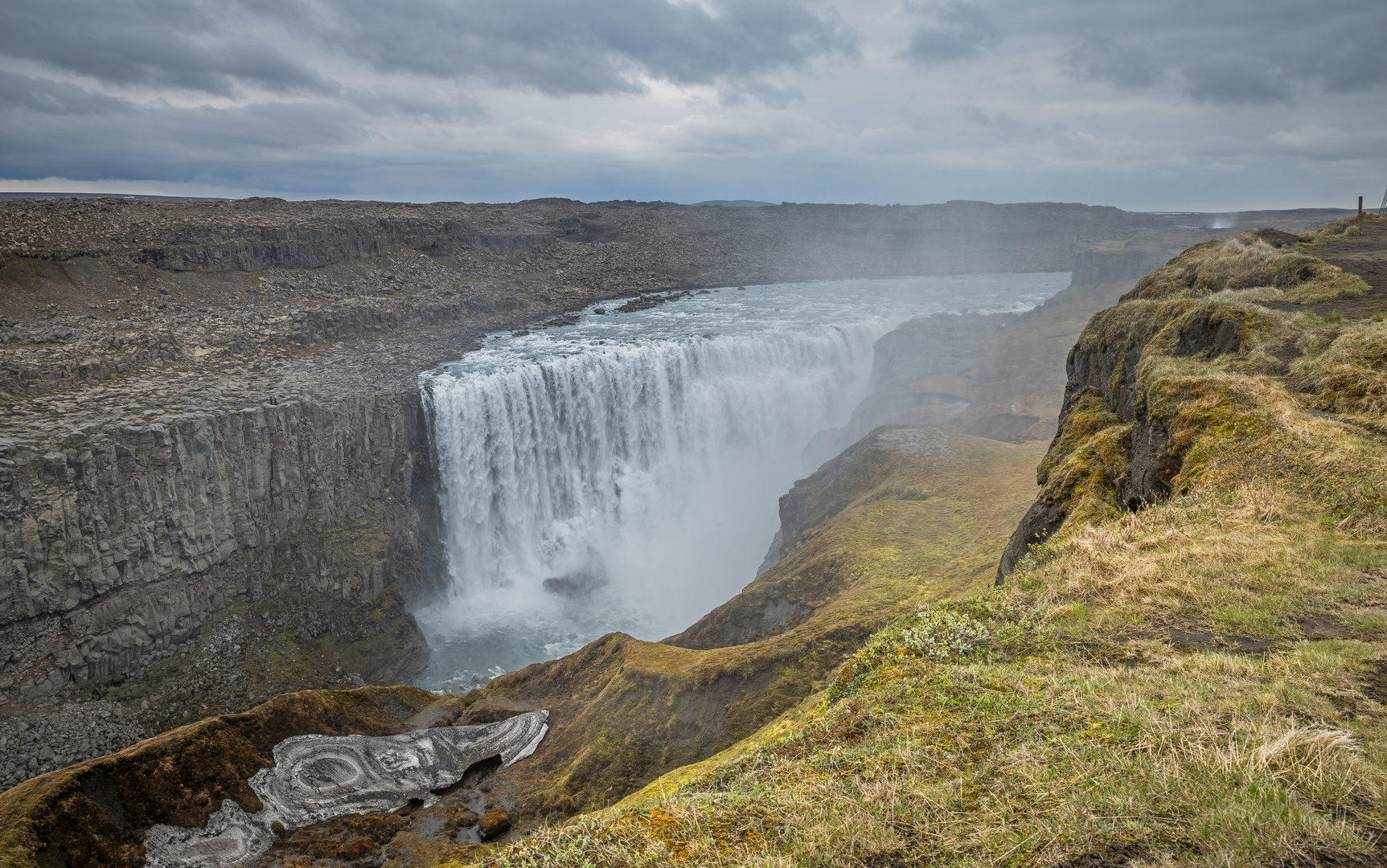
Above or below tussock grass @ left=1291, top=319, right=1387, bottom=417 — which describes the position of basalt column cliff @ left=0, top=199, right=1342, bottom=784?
below

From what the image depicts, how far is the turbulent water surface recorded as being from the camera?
30031mm

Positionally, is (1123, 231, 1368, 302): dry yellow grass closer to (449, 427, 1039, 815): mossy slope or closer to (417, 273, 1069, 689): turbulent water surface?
(449, 427, 1039, 815): mossy slope

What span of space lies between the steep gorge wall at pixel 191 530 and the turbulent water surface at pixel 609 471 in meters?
2.70

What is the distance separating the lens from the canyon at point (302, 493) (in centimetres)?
1355

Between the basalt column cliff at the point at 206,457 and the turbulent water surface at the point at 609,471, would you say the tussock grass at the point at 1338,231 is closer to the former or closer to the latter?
the turbulent water surface at the point at 609,471

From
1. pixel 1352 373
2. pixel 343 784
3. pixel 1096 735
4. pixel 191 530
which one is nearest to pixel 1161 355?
pixel 1352 373

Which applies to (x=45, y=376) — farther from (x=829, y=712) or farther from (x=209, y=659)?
(x=829, y=712)

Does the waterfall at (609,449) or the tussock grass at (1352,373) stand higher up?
the tussock grass at (1352,373)

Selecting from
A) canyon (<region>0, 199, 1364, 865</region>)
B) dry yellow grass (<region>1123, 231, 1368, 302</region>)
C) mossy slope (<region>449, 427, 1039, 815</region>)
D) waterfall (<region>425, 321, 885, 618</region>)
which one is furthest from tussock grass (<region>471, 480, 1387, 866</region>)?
waterfall (<region>425, 321, 885, 618</region>)

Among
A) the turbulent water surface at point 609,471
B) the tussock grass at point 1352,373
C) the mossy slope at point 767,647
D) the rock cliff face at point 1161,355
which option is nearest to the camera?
the tussock grass at point 1352,373

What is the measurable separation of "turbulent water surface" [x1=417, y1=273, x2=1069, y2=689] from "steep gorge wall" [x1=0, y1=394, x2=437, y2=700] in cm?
270

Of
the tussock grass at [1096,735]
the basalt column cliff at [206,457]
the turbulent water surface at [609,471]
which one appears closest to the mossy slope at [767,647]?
the tussock grass at [1096,735]

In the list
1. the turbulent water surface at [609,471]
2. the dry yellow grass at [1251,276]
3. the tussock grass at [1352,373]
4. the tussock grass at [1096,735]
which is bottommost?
the turbulent water surface at [609,471]

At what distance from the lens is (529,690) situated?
1507cm
